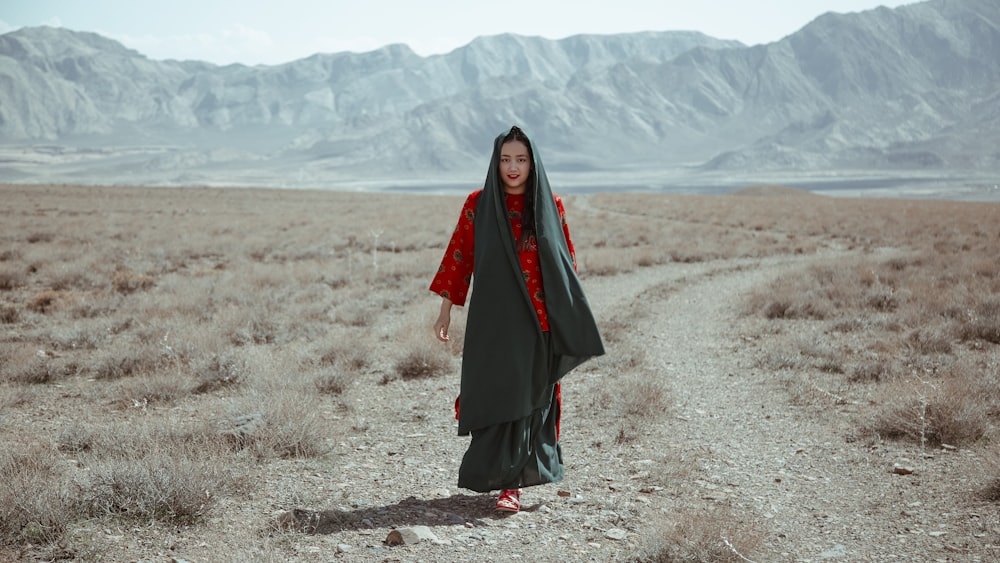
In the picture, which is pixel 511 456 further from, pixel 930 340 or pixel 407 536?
pixel 930 340

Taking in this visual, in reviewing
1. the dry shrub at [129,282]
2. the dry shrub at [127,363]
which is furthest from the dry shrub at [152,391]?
the dry shrub at [129,282]

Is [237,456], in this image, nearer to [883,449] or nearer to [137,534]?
[137,534]

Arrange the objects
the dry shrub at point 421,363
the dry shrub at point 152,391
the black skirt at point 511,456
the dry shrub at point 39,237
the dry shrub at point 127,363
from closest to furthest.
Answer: the black skirt at point 511,456 → the dry shrub at point 152,391 → the dry shrub at point 127,363 → the dry shrub at point 421,363 → the dry shrub at point 39,237

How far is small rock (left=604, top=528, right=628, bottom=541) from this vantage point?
12.9ft

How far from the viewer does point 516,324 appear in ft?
13.1

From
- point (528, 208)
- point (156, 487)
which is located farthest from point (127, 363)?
point (528, 208)

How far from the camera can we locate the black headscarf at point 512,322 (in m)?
3.94

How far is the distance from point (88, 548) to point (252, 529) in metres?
0.70

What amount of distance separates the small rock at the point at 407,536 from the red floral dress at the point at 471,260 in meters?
0.66

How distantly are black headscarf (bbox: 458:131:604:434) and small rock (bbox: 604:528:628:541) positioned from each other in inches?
29.0

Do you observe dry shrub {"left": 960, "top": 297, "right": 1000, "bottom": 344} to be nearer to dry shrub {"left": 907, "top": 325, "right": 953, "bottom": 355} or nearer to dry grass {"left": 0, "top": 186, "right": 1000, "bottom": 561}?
dry grass {"left": 0, "top": 186, "right": 1000, "bottom": 561}

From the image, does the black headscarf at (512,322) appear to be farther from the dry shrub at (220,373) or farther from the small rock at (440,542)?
the dry shrub at (220,373)

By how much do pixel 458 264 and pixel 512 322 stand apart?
21.0 inches

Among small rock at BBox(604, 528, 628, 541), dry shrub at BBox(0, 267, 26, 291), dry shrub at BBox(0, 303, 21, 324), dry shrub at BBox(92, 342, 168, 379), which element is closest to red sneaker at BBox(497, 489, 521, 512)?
small rock at BBox(604, 528, 628, 541)
